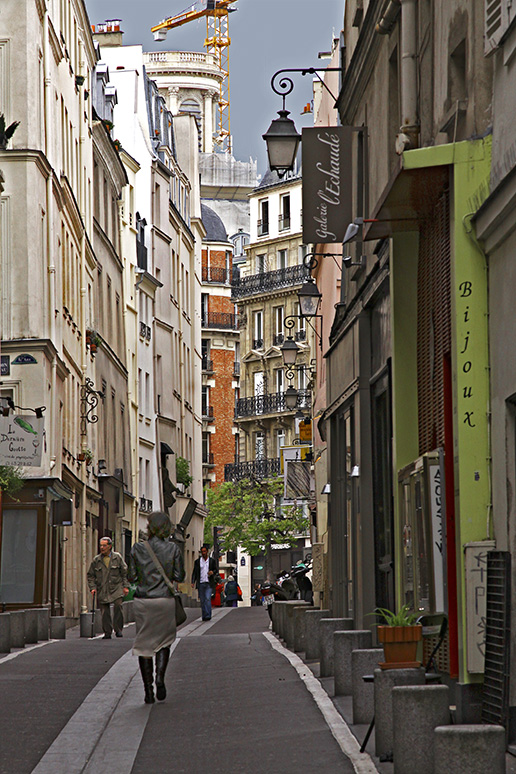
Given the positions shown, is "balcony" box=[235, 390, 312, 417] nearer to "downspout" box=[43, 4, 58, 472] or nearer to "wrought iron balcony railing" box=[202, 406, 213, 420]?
"wrought iron balcony railing" box=[202, 406, 213, 420]

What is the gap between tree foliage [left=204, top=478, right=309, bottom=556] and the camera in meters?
80.3

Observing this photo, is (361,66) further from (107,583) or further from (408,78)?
(107,583)

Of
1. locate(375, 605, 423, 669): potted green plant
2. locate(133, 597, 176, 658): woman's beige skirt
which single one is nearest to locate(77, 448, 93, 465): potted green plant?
locate(133, 597, 176, 658): woman's beige skirt

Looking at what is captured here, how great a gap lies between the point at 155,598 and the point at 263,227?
7749cm

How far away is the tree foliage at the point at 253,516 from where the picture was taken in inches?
3160

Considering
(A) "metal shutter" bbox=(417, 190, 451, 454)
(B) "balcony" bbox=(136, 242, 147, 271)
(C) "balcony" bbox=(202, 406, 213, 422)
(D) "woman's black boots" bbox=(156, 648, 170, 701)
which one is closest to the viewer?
(A) "metal shutter" bbox=(417, 190, 451, 454)

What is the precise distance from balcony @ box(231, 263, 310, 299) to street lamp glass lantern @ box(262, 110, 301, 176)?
6526 cm

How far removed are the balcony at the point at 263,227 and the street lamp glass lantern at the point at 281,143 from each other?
70361 mm

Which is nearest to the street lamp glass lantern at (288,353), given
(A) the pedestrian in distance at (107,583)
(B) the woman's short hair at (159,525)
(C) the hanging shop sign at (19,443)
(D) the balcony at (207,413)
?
(C) the hanging shop sign at (19,443)

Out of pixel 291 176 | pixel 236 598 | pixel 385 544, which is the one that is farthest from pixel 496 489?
pixel 291 176

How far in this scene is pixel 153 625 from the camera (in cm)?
1368

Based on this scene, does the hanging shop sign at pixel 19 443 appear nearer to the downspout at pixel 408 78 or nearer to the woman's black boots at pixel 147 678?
the woman's black boots at pixel 147 678

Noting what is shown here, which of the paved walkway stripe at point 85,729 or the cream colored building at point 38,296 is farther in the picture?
the cream colored building at point 38,296

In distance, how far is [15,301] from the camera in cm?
3291
